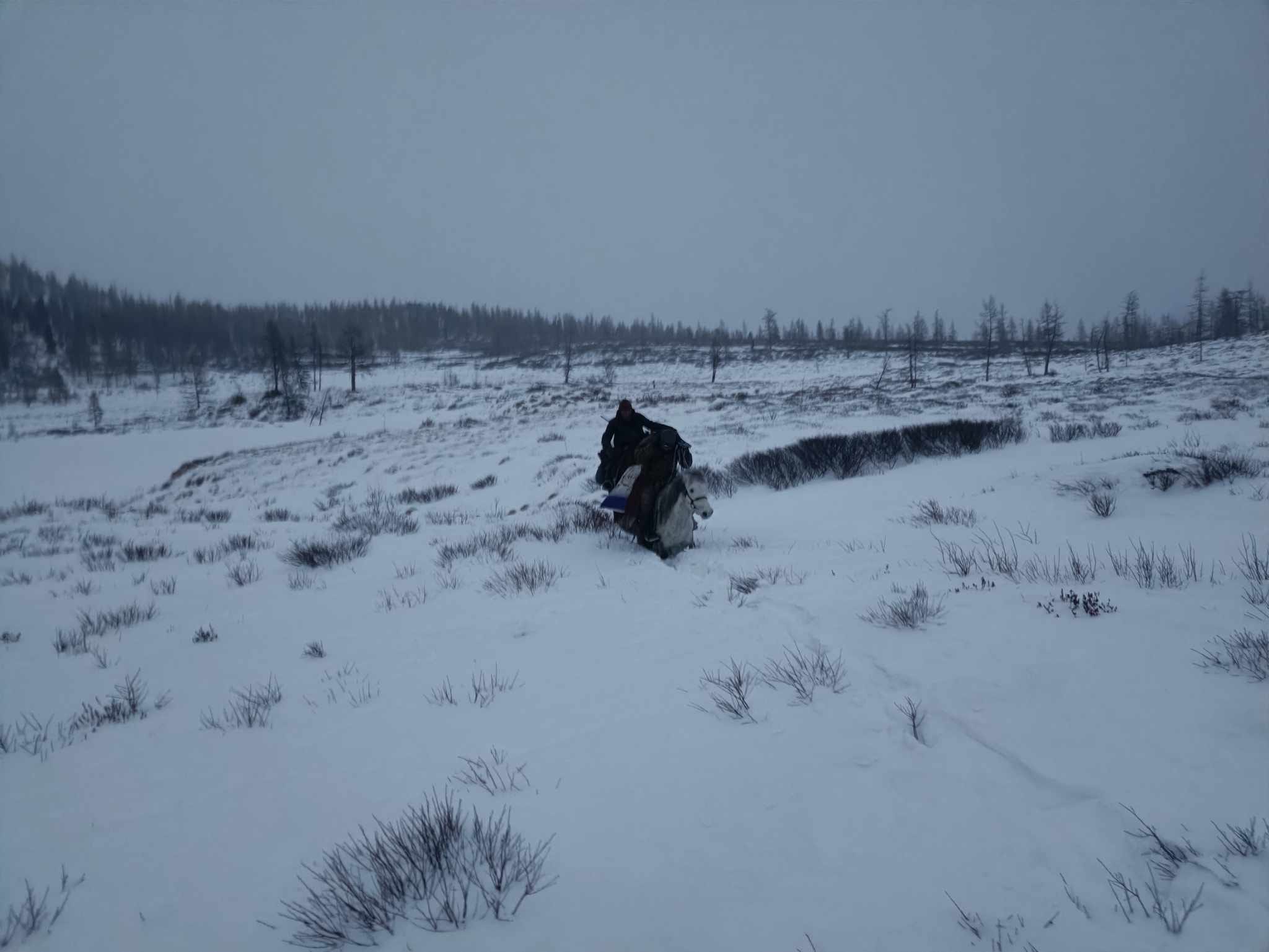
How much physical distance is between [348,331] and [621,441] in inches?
2361

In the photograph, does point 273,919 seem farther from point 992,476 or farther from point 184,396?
point 184,396

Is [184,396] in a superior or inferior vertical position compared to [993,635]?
superior

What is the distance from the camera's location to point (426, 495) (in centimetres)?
1277

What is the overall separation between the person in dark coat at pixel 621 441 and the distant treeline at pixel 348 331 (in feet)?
164

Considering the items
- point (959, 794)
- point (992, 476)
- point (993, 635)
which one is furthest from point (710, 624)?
point (992, 476)

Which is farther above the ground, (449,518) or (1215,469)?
(1215,469)

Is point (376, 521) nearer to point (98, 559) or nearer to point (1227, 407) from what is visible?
point (98, 559)

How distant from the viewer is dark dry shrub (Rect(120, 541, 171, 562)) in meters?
7.36

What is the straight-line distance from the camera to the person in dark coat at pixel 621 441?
20.6 feet

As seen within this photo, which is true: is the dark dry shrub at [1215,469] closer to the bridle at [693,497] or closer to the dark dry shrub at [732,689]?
the bridle at [693,497]

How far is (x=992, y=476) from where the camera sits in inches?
327

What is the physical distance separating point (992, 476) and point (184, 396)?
73062 mm

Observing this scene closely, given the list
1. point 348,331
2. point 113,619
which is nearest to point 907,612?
point 113,619

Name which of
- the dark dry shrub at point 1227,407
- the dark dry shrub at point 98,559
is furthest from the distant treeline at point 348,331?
Result: the dark dry shrub at point 98,559
